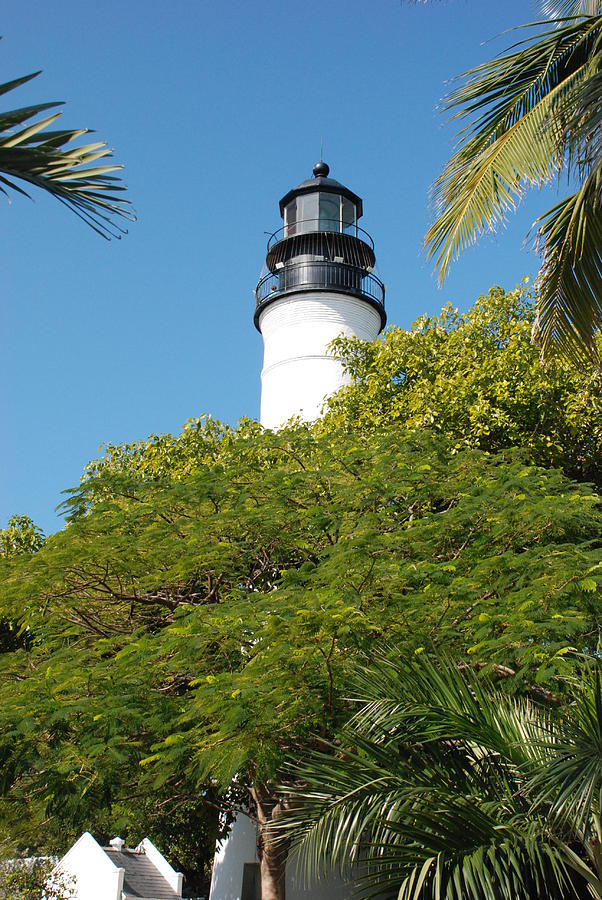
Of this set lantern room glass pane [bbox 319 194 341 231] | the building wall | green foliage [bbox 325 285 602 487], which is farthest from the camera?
lantern room glass pane [bbox 319 194 341 231]

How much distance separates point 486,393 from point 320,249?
41.8 feet

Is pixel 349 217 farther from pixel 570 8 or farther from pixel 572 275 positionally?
pixel 572 275

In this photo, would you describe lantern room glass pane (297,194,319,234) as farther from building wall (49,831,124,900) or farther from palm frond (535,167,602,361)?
palm frond (535,167,602,361)

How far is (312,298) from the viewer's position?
26.5 metres

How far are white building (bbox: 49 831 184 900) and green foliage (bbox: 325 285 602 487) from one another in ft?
45.0

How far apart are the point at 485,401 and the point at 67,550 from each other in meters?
8.37

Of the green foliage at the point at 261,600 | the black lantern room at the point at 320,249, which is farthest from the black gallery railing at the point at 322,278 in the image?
the green foliage at the point at 261,600

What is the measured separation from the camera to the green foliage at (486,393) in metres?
16.1

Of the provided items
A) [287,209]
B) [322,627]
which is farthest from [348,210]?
[322,627]

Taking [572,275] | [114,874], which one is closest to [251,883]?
[114,874]

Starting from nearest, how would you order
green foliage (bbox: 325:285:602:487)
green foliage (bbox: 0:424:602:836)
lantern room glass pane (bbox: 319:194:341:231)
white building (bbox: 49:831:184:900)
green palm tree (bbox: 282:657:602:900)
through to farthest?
green palm tree (bbox: 282:657:602:900), green foliage (bbox: 0:424:602:836), green foliage (bbox: 325:285:602:487), white building (bbox: 49:831:184:900), lantern room glass pane (bbox: 319:194:341:231)

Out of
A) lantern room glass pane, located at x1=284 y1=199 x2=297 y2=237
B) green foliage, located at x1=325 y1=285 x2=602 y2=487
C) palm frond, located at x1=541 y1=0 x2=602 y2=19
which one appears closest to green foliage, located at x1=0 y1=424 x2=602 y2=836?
green foliage, located at x1=325 y1=285 x2=602 y2=487

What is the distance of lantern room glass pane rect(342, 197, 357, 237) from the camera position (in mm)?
28141

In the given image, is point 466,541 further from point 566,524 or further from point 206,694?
point 206,694
